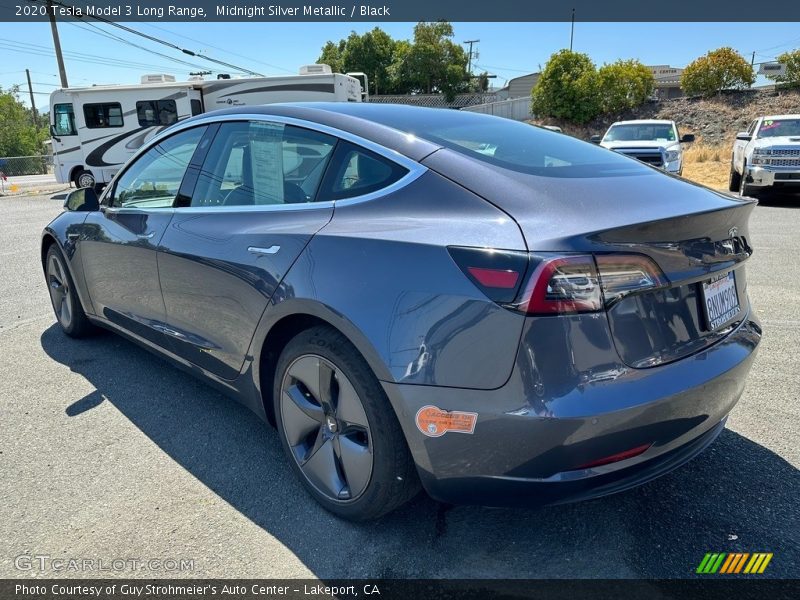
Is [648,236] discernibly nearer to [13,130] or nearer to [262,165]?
[262,165]

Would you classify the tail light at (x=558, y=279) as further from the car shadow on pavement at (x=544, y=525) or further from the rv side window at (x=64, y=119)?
the rv side window at (x=64, y=119)

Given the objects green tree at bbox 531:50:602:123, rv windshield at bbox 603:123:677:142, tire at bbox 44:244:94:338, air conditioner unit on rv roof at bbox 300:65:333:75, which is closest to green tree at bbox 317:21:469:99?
green tree at bbox 531:50:602:123

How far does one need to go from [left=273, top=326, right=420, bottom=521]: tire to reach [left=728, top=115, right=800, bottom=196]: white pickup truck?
12054mm

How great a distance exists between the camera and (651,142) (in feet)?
43.5

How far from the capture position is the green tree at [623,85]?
31453mm

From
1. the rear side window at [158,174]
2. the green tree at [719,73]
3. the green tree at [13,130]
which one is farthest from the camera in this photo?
the green tree at [13,130]

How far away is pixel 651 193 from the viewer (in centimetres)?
214

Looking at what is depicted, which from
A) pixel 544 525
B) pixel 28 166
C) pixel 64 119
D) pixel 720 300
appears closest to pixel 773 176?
pixel 720 300

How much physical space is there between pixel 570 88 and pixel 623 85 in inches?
109

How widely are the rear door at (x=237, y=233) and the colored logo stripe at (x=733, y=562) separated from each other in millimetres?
1873

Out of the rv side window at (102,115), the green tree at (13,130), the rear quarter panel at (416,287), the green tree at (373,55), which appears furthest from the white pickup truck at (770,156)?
the green tree at (13,130)

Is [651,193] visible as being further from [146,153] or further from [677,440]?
[146,153]

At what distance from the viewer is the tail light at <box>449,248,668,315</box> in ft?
5.65

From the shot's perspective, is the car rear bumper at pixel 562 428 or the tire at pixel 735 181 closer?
the car rear bumper at pixel 562 428
